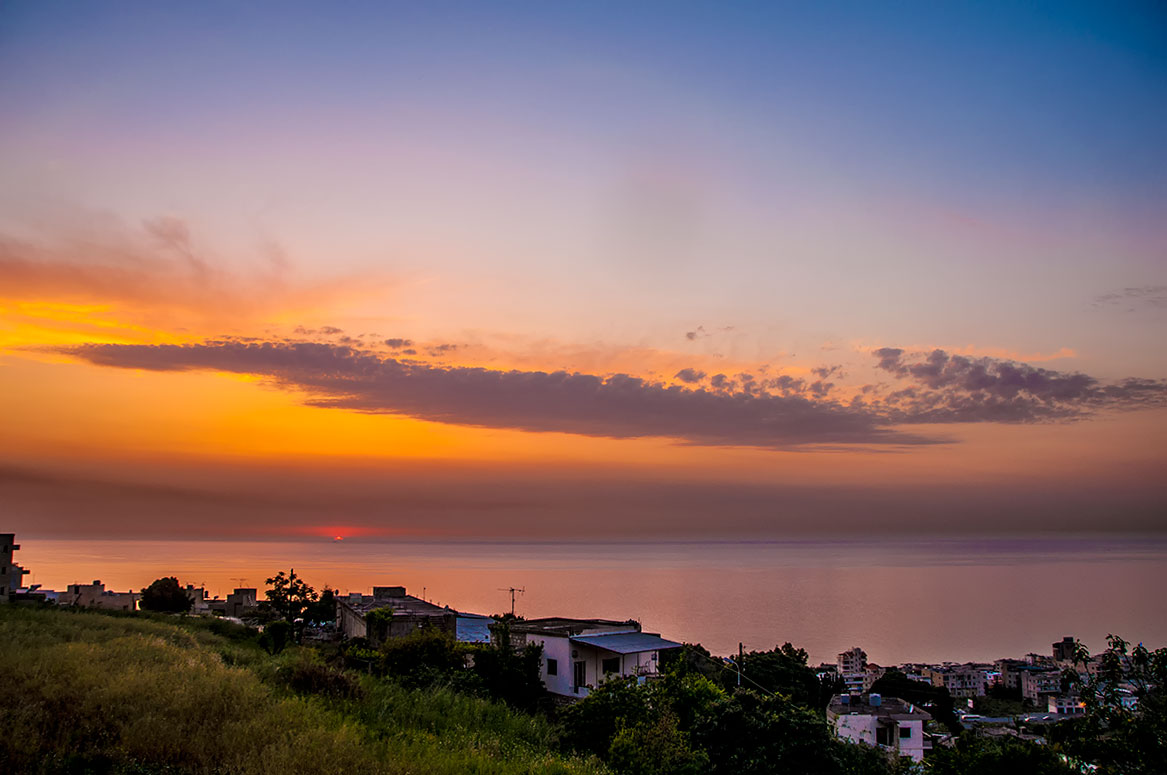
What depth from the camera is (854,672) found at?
5700cm

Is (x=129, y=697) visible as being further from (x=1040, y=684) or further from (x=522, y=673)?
(x=1040, y=684)

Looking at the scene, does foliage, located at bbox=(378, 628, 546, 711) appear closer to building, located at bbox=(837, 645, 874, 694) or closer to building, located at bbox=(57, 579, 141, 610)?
building, located at bbox=(57, 579, 141, 610)

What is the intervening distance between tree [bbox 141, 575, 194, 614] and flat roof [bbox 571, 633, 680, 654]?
2641 cm

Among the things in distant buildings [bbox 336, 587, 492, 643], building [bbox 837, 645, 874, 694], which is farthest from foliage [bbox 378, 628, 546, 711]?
building [bbox 837, 645, 874, 694]

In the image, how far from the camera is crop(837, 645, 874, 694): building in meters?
48.3

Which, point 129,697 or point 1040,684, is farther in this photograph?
point 1040,684

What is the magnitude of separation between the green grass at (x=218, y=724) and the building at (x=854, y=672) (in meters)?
39.8

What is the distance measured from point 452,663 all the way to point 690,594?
140322mm

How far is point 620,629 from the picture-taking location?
3256 cm

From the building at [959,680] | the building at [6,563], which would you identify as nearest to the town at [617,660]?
the building at [6,563]

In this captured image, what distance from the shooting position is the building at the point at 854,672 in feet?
159

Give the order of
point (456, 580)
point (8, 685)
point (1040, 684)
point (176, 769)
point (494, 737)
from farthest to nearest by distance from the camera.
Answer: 1. point (456, 580)
2. point (1040, 684)
3. point (494, 737)
4. point (8, 685)
5. point (176, 769)

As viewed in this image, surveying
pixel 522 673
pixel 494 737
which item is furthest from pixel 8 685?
pixel 522 673

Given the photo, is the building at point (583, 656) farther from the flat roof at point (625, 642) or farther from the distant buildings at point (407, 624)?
the distant buildings at point (407, 624)
